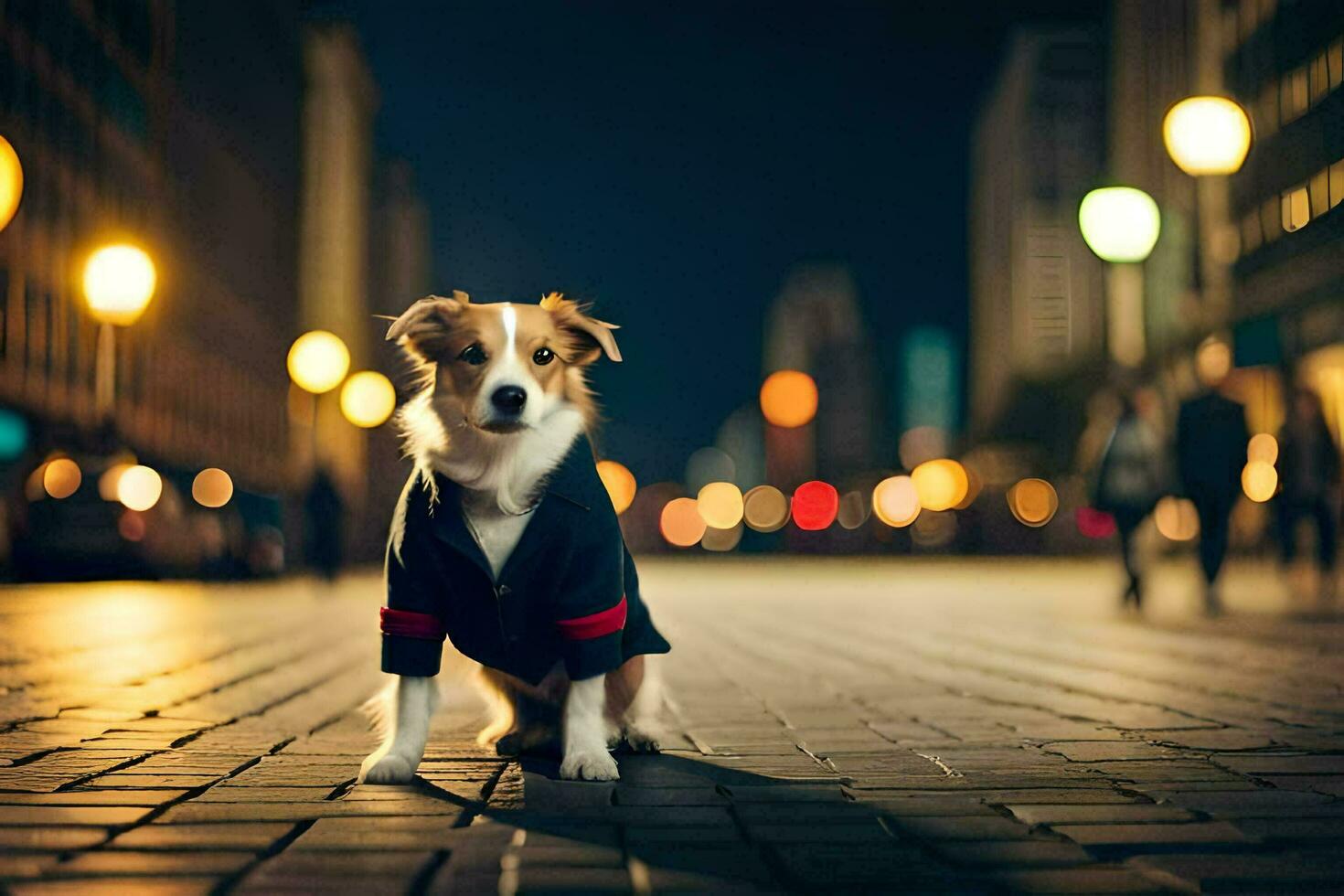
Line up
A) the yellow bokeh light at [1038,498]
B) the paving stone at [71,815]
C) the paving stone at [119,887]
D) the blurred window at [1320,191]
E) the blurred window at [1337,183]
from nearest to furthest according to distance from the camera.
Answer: the paving stone at [119,887] < the paving stone at [71,815] < the blurred window at [1337,183] < the blurred window at [1320,191] < the yellow bokeh light at [1038,498]

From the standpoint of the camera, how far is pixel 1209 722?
6.28 meters

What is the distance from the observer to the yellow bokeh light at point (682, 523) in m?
139

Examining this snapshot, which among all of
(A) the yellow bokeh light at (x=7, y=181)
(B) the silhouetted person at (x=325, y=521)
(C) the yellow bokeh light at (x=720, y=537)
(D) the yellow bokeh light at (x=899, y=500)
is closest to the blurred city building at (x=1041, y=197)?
(D) the yellow bokeh light at (x=899, y=500)

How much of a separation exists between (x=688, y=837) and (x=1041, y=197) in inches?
5641

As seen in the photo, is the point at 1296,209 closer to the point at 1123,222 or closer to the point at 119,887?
the point at 1123,222

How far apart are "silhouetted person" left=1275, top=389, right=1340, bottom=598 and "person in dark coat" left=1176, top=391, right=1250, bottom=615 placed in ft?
11.3

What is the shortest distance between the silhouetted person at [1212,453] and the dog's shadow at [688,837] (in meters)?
9.90

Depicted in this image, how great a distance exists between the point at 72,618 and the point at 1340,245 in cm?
3617

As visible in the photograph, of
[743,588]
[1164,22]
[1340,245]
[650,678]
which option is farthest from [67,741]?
[1164,22]

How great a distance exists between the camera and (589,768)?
4.78 metres

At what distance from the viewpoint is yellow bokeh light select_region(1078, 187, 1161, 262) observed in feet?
47.3

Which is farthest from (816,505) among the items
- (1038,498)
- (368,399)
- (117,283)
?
(117,283)

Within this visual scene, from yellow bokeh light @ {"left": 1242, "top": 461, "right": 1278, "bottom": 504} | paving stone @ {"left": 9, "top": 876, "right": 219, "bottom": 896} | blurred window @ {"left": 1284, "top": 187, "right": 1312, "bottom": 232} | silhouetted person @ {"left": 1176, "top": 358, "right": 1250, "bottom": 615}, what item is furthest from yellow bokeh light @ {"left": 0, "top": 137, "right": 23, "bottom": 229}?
blurred window @ {"left": 1284, "top": 187, "right": 1312, "bottom": 232}

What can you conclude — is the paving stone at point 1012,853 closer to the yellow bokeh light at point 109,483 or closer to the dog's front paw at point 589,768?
the dog's front paw at point 589,768
